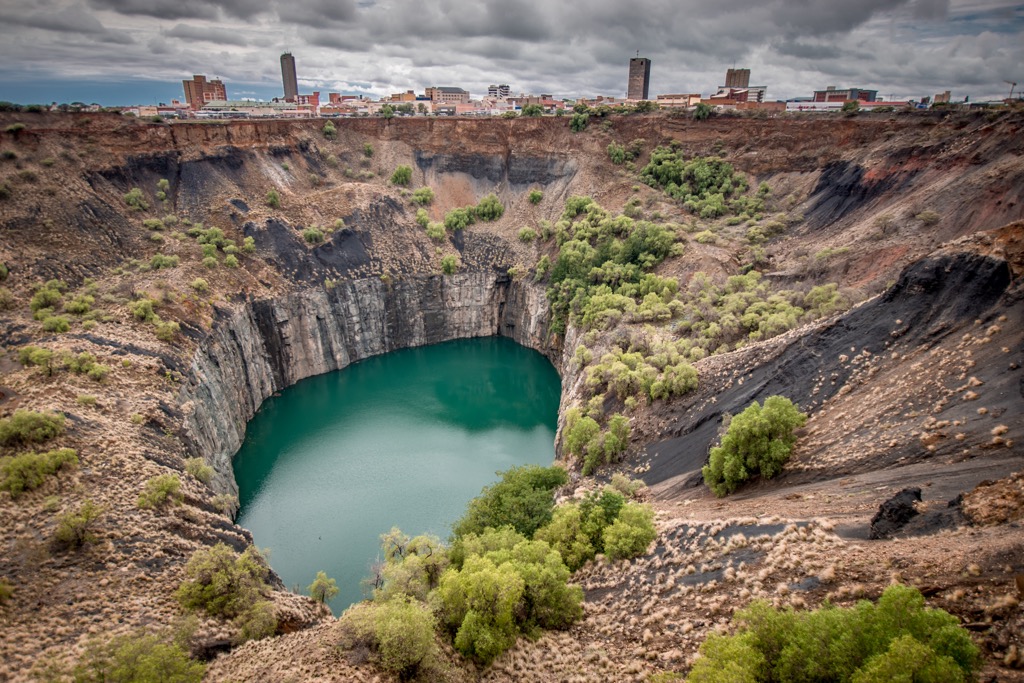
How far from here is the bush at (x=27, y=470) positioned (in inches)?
888

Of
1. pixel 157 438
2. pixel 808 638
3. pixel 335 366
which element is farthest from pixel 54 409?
pixel 808 638

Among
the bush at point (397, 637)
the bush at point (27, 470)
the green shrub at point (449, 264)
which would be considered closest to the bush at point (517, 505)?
the bush at point (397, 637)

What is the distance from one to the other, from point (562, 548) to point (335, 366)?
3874 cm

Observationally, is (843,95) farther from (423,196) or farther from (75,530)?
(75,530)

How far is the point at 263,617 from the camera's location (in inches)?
779

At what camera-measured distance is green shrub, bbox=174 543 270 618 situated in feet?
65.6

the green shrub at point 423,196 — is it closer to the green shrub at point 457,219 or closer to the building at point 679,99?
the green shrub at point 457,219

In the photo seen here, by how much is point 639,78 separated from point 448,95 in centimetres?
4613

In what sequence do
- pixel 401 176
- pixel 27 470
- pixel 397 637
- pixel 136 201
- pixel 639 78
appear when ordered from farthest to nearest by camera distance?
pixel 639 78, pixel 401 176, pixel 136 201, pixel 27 470, pixel 397 637

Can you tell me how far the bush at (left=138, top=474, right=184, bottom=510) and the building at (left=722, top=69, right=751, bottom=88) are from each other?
85965 millimetres

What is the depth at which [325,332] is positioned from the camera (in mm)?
54281

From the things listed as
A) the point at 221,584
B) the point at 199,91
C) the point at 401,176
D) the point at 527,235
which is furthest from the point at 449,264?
the point at 199,91

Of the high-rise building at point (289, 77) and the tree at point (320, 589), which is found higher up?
the high-rise building at point (289, 77)

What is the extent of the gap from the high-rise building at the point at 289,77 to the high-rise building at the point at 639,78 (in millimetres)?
61298
